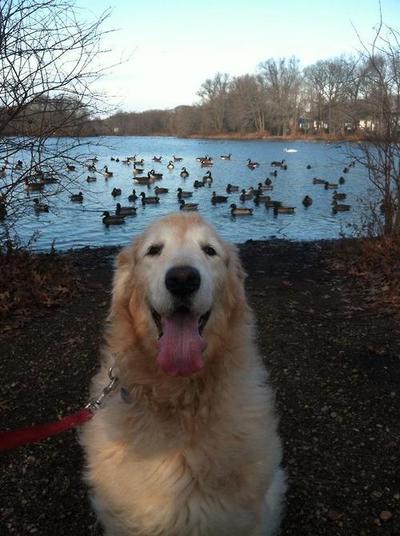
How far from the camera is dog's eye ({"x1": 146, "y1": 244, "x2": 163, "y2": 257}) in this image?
2777 millimetres

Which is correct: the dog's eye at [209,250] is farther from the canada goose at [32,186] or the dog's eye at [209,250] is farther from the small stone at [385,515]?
the canada goose at [32,186]

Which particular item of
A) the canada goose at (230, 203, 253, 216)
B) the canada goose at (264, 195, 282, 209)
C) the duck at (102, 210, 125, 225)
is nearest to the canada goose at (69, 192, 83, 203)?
the duck at (102, 210, 125, 225)

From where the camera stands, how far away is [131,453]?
2.60m

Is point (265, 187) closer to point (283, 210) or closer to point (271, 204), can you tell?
point (271, 204)

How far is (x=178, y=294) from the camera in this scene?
7.97 ft

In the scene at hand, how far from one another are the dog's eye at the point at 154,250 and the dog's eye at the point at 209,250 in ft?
0.85

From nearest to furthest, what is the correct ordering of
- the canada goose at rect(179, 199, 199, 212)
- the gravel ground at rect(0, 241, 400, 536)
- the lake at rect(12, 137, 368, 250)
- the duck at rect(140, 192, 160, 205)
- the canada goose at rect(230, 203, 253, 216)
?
the gravel ground at rect(0, 241, 400, 536) → the lake at rect(12, 137, 368, 250) → the canada goose at rect(230, 203, 253, 216) → the canada goose at rect(179, 199, 199, 212) → the duck at rect(140, 192, 160, 205)

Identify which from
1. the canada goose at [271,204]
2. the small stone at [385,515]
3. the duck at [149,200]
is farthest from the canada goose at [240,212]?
the small stone at [385,515]

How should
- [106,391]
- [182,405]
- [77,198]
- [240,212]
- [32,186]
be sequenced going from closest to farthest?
[182,405]
[106,391]
[32,186]
[240,212]
[77,198]

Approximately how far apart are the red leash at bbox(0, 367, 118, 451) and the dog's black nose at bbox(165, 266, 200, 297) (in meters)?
0.77

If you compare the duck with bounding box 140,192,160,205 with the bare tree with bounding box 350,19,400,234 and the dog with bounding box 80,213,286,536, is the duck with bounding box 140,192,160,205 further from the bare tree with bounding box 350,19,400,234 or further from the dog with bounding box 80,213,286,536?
the dog with bounding box 80,213,286,536

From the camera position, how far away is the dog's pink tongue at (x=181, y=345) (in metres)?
2.52

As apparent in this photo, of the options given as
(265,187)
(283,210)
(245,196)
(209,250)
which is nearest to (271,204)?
(283,210)

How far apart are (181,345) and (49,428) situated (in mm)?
892
